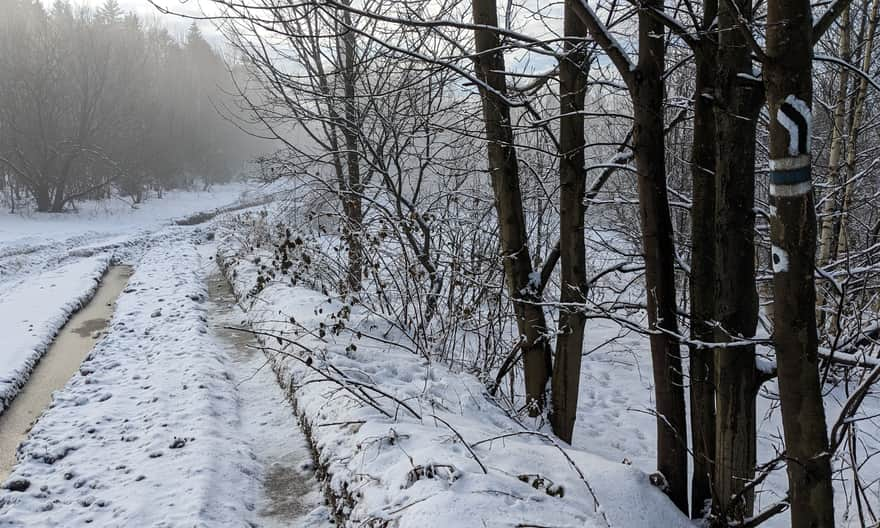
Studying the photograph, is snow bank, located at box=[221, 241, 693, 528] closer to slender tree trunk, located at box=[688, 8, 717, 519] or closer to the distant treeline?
slender tree trunk, located at box=[688, 8, 717, 519]

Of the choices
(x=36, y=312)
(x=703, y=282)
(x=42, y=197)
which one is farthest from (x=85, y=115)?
(x=703, y=282)

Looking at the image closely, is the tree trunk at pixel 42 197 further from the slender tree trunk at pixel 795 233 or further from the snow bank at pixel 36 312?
the slender tree trunk at pixel 795 233

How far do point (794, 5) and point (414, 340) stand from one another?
508cm

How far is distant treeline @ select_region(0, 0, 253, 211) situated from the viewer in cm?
2572

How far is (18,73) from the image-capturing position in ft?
83.7

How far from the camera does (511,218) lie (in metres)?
4.77

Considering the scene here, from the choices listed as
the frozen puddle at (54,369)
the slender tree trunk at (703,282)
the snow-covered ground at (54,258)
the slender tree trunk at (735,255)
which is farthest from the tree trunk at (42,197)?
the slender tree trunk at (735,255)

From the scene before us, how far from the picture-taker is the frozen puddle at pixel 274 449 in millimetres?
3992

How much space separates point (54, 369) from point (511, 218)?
6.24 meters

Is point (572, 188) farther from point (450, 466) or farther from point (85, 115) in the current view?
point (85, 115)

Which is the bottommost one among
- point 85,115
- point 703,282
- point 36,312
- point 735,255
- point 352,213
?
point 36,312

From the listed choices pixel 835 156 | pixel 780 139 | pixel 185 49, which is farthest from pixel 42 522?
pixel 185 49

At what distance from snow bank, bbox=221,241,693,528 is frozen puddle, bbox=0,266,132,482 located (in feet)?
8.43

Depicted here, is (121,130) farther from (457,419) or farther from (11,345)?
(457,419)
